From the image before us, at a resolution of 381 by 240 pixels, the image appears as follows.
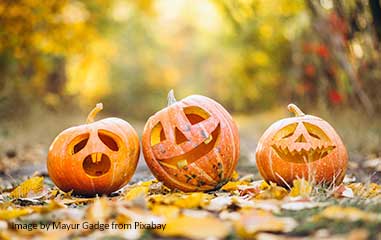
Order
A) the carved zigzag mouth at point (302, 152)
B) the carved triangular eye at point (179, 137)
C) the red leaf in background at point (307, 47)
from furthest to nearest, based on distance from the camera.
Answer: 1. the red leaf in background at point (307, 47)
2. the carved triangular eye at point (179, 137)
3. the carved zigzag mouth at point (302, 152)

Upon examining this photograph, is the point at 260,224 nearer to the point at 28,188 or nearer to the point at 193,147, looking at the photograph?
the point at 193,147

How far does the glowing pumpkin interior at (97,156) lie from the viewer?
309cm

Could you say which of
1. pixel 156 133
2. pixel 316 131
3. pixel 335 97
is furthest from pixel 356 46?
pixel 156 133

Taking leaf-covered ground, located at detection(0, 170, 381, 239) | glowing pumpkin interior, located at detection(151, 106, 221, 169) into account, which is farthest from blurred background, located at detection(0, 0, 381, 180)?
leaf-covered ground, located at detection(0, 170, 381, 239)

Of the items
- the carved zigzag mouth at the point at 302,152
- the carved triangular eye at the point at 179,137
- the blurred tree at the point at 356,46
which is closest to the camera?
the carved zigzag mouth at the point at 302,152

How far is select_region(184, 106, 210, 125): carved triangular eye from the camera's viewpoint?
3.05m

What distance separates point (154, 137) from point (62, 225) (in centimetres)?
121

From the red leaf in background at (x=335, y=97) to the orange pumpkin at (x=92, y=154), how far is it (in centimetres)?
626

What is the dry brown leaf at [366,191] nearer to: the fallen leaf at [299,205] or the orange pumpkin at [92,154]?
the fallen leaf at [299,205]

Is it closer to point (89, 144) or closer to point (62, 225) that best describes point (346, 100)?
point (89, 144)

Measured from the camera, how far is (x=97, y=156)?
10.5ft

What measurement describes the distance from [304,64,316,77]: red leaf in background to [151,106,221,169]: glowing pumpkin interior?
7.79 m

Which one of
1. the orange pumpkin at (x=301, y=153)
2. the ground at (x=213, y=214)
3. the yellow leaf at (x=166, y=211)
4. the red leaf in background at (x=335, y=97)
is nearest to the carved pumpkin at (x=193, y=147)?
the ground at (x=213, y=214)

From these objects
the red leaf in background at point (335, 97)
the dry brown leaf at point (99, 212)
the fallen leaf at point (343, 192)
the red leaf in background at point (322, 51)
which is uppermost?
the red leaf in background at point (322, 51)
